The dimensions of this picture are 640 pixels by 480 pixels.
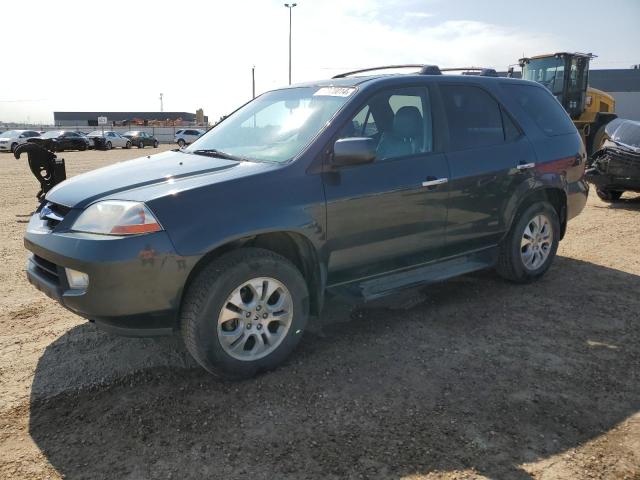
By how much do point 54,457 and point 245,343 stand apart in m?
1.16

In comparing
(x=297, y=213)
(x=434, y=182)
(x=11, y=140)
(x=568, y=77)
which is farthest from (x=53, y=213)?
(x=11, y=140)

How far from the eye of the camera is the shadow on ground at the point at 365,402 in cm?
256

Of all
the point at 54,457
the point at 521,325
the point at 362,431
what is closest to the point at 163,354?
the point at 54,457

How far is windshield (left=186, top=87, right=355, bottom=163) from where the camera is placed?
3637mm

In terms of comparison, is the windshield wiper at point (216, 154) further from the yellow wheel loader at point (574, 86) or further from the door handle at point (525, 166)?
the yellow wheel loader at point (574, 86)

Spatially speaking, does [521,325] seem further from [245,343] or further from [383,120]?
[245,343]

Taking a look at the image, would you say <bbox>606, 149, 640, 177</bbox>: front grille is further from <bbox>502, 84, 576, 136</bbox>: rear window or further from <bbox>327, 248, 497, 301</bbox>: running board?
<bbox>327, 248, 497, 301</bbox>: running board

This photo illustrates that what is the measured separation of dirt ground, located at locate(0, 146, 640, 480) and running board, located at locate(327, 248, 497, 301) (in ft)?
1.18

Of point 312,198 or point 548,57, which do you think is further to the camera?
point 548,57

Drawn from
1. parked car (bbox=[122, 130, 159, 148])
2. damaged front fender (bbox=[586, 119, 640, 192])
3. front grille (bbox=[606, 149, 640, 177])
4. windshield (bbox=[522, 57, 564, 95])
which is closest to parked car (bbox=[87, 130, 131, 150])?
parked car (bbox=[122, 130, 159, 148])

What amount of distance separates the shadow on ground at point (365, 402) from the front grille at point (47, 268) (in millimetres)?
670

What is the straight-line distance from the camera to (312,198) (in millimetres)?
3389

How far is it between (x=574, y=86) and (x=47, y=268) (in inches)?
598

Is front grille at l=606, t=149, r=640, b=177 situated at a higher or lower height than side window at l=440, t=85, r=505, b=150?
lower
